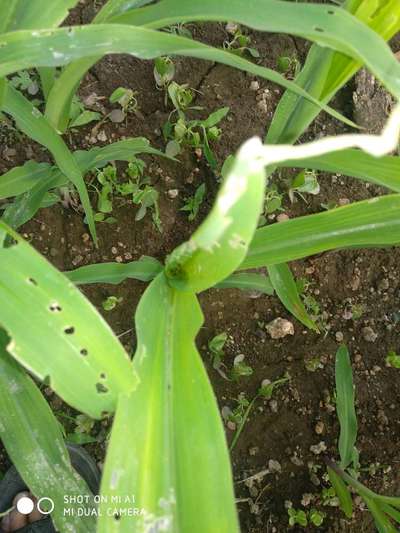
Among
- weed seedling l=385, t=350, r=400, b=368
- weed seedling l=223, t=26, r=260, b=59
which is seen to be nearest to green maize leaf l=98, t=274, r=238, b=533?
weed seedling l=385, t=350, r=400, b=368

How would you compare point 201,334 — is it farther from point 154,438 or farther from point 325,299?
point 154,438

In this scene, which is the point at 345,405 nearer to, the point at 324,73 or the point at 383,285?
the point at 383,285

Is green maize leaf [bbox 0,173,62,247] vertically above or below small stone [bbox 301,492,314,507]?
above

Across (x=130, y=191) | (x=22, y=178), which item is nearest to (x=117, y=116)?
(x=130, y=191)

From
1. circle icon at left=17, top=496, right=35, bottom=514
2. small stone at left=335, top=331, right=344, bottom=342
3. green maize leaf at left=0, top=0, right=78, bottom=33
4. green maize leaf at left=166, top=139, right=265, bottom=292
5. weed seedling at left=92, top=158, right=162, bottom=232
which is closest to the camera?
green maize leaf at left=166, top=139, right=265, bottom=292

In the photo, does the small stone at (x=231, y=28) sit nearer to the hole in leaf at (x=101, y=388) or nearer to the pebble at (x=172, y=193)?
the pebble at (x=172, y=193)

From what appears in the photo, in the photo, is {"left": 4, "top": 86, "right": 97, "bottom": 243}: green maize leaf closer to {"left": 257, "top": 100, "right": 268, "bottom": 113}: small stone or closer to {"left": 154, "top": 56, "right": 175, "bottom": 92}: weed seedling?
{"left": 154, "top": 56, "right": 175, "bottom": 92}: weed seedling
